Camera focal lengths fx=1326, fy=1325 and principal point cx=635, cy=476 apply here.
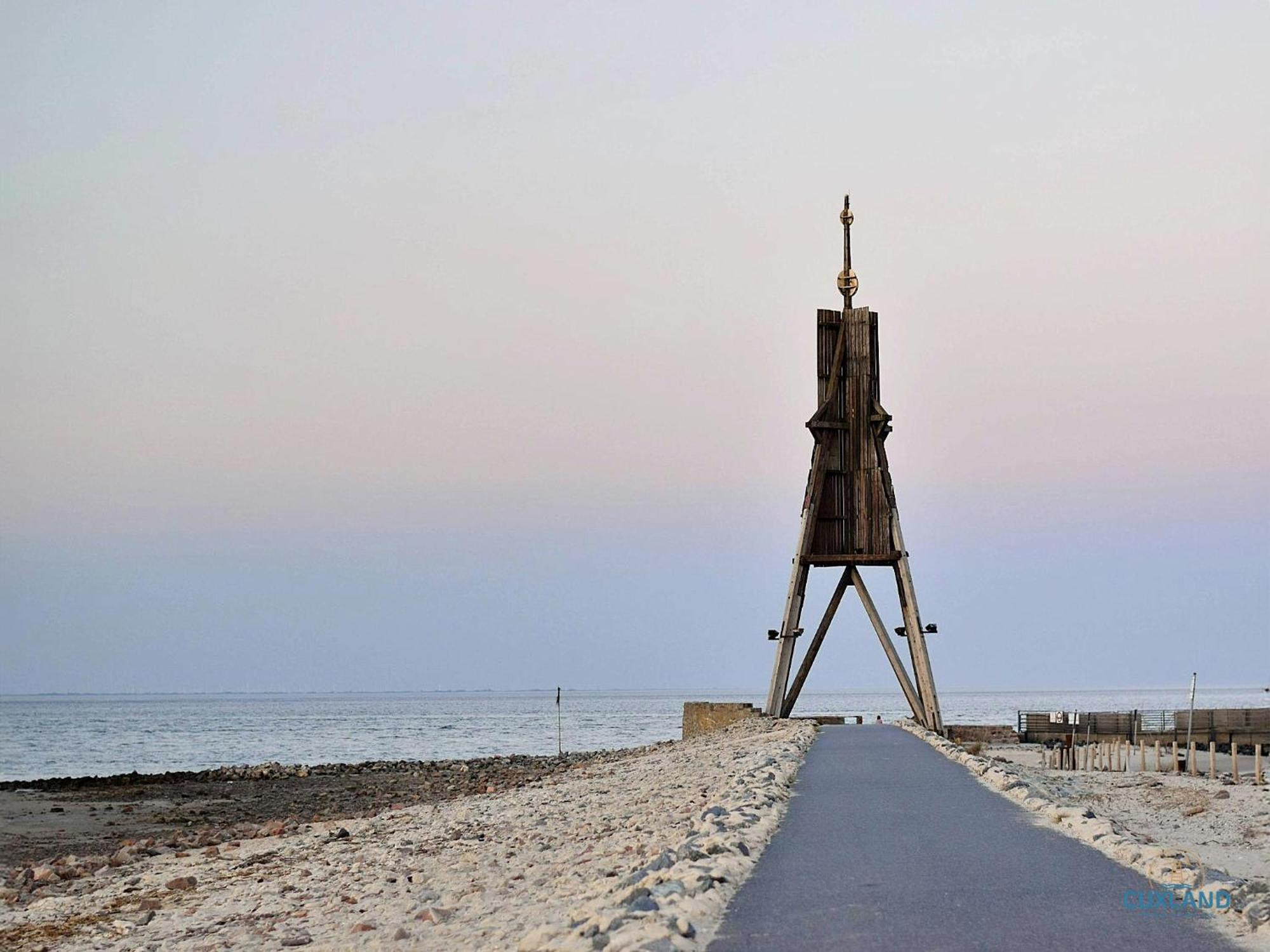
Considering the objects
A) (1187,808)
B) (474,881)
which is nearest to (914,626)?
(1187,808)

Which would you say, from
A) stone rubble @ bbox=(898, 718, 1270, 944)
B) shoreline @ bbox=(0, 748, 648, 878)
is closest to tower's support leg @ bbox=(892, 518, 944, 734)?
shoreline @ bbox=(0, 748, 648, 878)

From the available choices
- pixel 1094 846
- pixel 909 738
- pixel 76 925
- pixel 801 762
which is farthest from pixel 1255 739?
pixel 76 925

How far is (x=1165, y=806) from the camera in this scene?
22.3 metres

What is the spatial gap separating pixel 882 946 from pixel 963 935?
587 millimetres

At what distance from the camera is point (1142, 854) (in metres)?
9.62

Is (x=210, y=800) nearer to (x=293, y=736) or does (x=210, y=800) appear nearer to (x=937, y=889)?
(x=937, y=889)

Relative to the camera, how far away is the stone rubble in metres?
7.67

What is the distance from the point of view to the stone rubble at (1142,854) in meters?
7.67

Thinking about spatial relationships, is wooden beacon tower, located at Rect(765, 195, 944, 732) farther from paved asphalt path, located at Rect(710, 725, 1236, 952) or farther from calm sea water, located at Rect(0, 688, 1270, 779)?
calm sea water, located at Rect(0, 688, 1270, 779)

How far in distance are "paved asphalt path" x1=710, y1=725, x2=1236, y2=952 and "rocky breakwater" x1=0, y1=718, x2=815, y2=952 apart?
341 mm

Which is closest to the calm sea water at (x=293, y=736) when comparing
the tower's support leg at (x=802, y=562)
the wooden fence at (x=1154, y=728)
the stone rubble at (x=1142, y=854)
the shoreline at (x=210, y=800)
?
the shoreline at (x=210, y=800)

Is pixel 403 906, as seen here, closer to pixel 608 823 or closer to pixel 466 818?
pixel 608 823

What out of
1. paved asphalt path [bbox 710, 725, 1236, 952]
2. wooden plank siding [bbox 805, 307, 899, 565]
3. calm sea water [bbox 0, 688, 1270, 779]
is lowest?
calm sea water [bbox 0, 688, 1270, 779]

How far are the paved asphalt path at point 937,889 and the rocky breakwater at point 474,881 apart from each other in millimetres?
341
